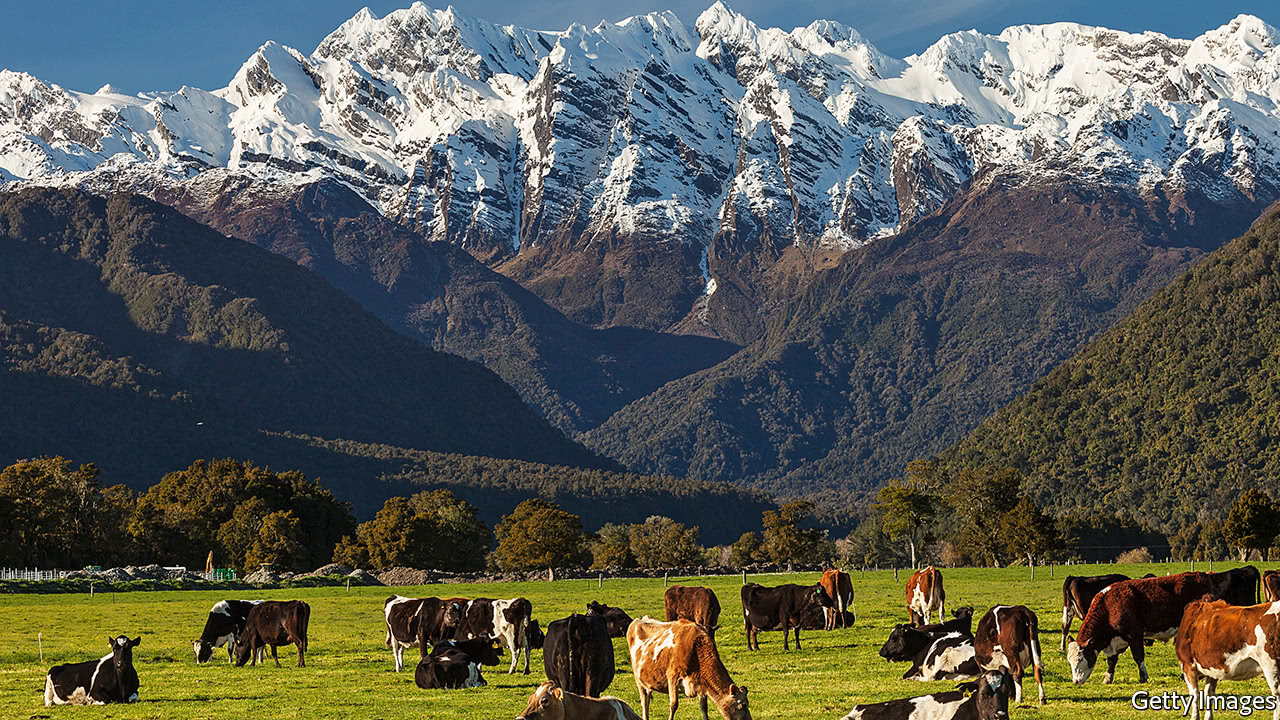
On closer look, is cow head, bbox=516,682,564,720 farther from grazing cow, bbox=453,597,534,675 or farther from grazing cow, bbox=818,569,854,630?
grazing cow, bbox=818,569,854,630

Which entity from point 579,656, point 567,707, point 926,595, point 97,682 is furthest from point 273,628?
point 567,707

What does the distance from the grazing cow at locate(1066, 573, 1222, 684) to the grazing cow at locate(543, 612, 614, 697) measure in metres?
10.1

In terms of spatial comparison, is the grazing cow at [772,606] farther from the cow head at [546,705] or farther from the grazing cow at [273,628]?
the cow head at [546,705]

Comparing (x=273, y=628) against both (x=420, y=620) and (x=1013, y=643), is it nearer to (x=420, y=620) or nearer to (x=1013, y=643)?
(x=420, y=620)

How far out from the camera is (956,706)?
25.3 meters

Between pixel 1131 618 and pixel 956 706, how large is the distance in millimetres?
9206

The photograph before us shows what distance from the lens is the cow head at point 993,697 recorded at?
24.4m

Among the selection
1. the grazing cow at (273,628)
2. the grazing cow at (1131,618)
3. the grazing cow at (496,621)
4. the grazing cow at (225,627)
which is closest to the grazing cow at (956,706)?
the grazing cow at (1131,618)

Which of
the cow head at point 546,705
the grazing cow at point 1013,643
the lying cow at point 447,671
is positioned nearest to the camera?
the cow head at point 546,705

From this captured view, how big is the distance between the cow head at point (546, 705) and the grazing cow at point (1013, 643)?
35.5ft

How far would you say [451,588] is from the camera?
91125 millimetres

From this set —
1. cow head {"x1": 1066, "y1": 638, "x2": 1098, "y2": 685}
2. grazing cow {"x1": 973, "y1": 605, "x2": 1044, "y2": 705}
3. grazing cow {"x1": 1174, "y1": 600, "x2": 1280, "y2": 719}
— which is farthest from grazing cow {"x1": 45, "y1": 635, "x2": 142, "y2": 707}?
grazing cow {"x1": 1174, "y1": 600, "x2": 1280, "y2": 719}

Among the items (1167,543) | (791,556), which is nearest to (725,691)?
(791,556)

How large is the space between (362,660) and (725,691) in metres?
18.2
